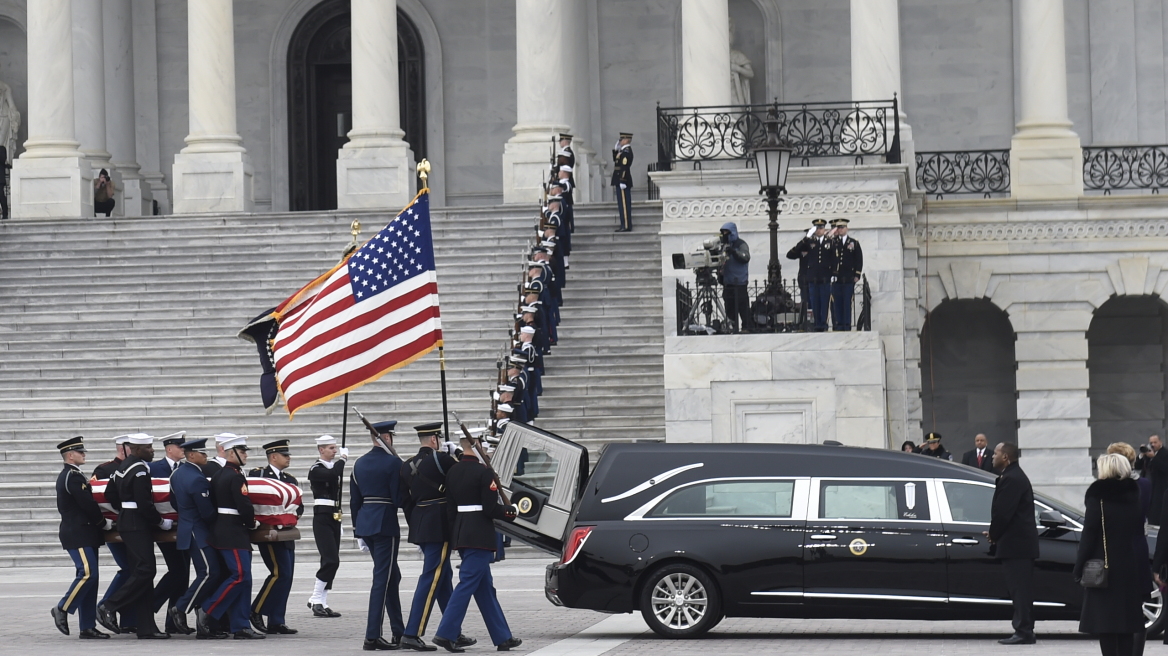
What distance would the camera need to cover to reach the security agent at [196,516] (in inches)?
667

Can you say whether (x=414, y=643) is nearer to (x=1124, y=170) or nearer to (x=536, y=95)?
(x=536, y=95)

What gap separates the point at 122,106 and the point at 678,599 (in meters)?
28.2

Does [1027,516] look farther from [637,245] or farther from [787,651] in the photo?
[637,245]

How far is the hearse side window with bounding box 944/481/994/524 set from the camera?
1647cm

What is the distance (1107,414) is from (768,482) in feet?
77.5

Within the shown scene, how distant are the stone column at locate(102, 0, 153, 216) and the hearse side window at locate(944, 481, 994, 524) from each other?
27.6m

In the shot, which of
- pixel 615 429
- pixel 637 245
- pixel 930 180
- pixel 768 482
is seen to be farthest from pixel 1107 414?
pixel 768 482

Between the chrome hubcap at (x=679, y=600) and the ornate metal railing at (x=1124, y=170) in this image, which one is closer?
the chrome hubcap at (x=679, y=600)

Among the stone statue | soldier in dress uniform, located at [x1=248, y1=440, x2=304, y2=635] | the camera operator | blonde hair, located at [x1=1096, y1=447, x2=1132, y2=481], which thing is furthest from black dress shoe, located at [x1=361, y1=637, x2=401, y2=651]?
the stone statue

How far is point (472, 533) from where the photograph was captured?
15312 millimetres

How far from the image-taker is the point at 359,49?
35.9 metres

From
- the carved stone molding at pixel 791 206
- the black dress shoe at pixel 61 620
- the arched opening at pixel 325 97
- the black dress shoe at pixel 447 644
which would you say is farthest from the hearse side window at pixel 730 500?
the arched opening at pixel 325 97

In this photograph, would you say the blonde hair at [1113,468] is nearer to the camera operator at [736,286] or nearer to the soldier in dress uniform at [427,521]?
the soldier in dress uniform at [427,521]

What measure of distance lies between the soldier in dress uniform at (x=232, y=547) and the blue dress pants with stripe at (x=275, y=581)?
0.86 ft
